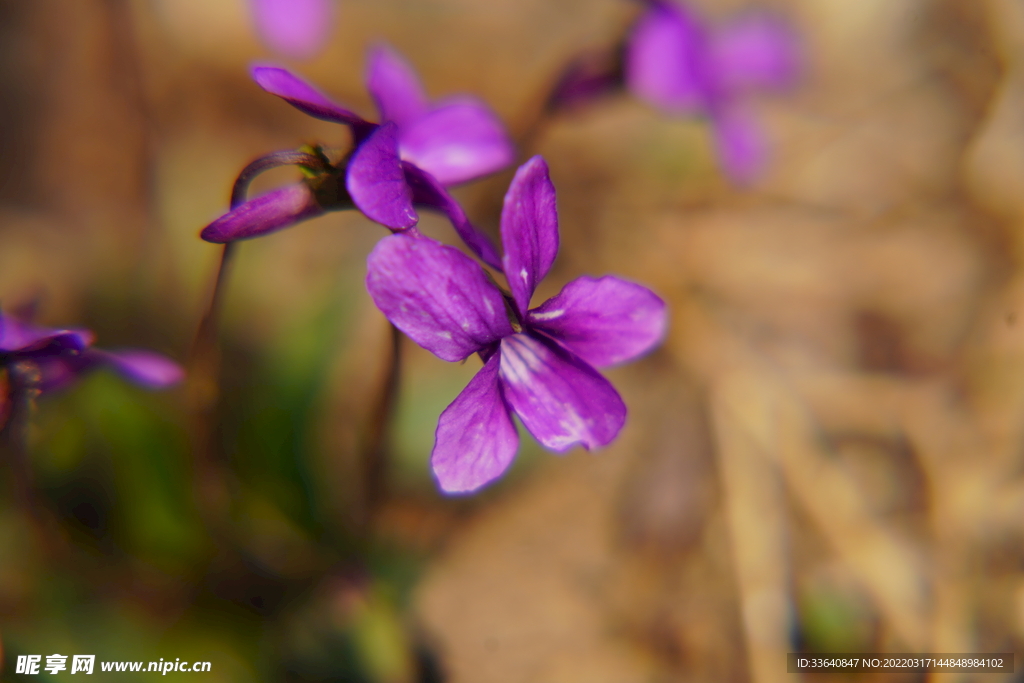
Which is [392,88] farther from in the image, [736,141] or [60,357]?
[736,141]

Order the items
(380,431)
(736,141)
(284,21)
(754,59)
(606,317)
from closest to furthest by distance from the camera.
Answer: (606,317) → (380,431) → (284,21) → (736,141) → (754,59)

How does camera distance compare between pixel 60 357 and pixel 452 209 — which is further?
pixel 60 357

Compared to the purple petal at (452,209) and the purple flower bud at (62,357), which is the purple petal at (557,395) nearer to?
the purple petal at (452,209)

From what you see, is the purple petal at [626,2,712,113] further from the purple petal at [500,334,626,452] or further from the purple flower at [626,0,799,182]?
the purple petal at [500,334,626,452]

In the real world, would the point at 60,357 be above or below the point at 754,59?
below

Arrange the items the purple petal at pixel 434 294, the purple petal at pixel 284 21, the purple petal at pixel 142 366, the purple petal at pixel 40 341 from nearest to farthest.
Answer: the purple petal at pixel 434 294 < the purple petal at pixel 40 341 < the purple petal at pixel 142 366 < the purple petal at pixel 284 21

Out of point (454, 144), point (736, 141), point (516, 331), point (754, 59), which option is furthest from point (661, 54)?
point (516, 331)

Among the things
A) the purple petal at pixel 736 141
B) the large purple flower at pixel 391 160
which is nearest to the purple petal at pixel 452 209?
the large purple flower at pixel 391 160

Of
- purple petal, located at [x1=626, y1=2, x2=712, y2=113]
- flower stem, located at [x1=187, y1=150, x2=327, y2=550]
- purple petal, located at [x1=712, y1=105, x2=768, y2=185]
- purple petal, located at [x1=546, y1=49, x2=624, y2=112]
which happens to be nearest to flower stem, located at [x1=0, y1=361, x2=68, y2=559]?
flower stem, located at [x1=187, y1=150, x2=327, y2=550]
